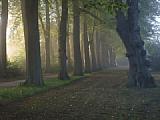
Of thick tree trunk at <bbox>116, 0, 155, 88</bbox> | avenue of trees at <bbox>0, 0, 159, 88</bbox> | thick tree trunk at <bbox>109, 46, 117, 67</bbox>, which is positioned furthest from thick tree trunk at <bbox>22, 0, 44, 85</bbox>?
thick tree trunk at <bbox>109, 46, 117, 67</bbox>

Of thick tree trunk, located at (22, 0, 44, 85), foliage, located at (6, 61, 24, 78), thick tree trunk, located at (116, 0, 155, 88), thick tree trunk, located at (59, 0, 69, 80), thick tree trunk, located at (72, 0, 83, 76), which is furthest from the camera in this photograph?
thick tree trunk, located at (72, 0, 83, 76)

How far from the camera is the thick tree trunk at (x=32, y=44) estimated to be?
26.9 metres

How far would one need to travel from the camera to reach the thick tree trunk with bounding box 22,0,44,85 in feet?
88.2

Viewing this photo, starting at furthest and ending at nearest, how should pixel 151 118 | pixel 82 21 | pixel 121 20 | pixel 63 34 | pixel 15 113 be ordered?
pixel 82 21
pixel 63 34
pixel 121 20
pixel 15 113
pixel 151 118

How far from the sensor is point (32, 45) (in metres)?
27.0

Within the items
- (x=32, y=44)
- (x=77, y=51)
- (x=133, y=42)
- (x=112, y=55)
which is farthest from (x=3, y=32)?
(x=112, y=55)

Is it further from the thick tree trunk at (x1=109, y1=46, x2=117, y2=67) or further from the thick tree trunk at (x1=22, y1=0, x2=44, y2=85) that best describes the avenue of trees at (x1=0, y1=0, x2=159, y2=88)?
the thick tree trunk at (x1=109, y1=46, x2=117, y2=67)

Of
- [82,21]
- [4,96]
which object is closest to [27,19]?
[4,96]

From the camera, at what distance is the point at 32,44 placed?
27062 mm

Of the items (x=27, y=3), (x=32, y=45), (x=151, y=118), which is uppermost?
(x=27, y=3)

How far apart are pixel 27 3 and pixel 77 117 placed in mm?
14786

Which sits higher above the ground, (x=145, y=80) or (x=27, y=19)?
(x=27, y=19)

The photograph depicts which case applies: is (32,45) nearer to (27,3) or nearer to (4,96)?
(27,3)

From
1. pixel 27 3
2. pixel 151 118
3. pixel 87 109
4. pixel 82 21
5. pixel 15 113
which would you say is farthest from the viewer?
pixel 82 21
